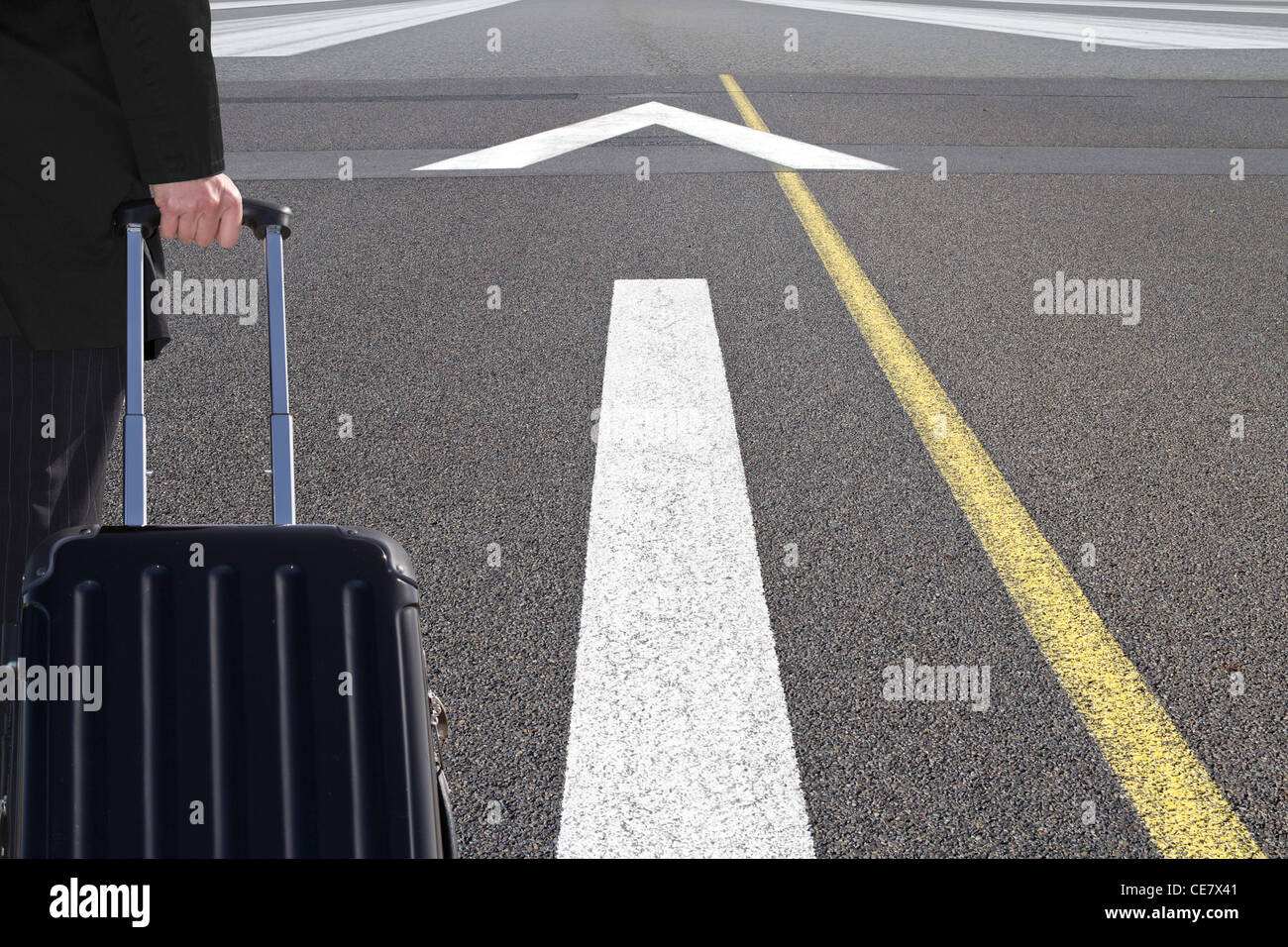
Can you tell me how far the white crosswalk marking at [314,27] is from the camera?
1692cm

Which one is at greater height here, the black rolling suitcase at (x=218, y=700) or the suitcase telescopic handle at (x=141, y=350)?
the suitcase telescopic handle at (x=141, y=350)

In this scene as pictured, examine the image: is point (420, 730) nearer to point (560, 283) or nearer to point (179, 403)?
point (179, 403)

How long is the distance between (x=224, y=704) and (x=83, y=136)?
98 cm

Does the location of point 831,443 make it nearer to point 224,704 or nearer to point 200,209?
point 200,209

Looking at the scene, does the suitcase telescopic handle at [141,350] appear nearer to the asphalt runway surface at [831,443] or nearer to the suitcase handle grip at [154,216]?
the suitcase handle grip at [154,216]

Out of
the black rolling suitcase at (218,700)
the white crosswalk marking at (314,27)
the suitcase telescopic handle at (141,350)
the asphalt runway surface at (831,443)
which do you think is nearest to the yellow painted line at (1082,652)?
the asphalt runway surface at (831,443)

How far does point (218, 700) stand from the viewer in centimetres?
188

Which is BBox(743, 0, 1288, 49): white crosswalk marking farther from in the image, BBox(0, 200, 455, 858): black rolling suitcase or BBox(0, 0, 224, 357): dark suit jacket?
BBox(0, 200, 455, 858): black rolling suitcase

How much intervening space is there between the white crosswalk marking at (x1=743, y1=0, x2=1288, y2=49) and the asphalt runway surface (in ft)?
29.6

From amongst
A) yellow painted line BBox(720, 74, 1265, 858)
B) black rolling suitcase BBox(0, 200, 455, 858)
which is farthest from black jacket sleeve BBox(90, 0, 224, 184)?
yellow painted line BBox(720, 74, 1265, 858)

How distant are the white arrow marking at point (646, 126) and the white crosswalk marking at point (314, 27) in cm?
603

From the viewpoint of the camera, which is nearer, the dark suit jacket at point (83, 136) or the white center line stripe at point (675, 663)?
the dark suit jacket at point (83, 136)

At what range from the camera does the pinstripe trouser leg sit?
2123 mm

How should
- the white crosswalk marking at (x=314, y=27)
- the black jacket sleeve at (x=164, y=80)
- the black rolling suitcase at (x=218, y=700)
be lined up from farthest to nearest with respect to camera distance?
the white crosswalk marking at (x=314, y=27) < the black jacket sleeve at (x=164, y=80) < the black rolling suitcase at (x=218, y=700)
